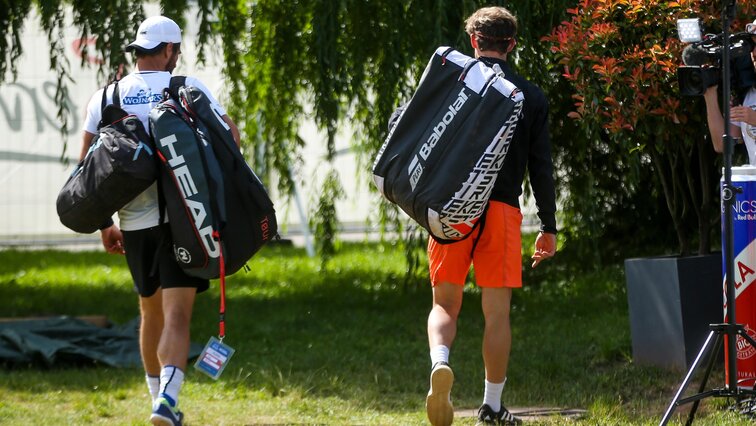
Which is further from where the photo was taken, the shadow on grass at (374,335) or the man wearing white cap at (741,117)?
the shadow on grass at (374,335)

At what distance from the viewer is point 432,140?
4695 millimetres

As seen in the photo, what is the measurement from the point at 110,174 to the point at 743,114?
2745mm

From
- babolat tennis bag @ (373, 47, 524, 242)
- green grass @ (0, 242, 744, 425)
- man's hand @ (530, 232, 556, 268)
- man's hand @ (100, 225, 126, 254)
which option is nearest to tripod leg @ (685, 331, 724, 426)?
green grass @ (0, 242, 744, 425)

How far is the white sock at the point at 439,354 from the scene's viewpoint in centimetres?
481

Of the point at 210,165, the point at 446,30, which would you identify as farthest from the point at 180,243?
the point at 446,30

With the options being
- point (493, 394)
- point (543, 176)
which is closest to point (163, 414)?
point (493, 394)

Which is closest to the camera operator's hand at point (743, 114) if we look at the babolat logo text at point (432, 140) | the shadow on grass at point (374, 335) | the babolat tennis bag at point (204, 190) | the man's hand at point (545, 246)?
the man's hand at point (545, 246)

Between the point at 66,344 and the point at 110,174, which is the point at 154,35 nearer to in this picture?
the point at 110,174

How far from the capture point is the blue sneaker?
460cm

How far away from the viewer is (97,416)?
19.2ft

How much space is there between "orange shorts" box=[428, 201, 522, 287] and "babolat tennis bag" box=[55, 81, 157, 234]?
1.27m

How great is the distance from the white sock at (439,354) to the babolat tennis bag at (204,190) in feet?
2.82

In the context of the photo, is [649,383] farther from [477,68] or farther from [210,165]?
[210,165]

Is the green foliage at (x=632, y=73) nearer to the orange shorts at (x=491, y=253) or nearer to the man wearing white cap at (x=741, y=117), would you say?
the man wearing white cap at (x=741, y=117)
